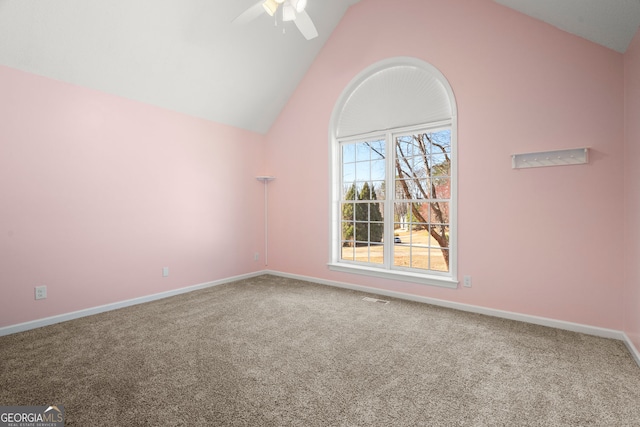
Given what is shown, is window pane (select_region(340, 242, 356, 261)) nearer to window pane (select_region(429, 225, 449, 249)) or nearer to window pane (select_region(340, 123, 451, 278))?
window pane (select_region(340, 123, 451, 278))

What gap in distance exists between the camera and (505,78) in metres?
3.19

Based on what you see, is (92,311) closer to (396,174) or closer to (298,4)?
(298,4)

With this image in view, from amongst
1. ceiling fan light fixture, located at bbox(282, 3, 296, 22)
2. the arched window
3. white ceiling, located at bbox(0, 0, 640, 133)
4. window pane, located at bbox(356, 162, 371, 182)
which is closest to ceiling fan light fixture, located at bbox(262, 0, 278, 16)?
ceiling fan light fixture, located at bbox(282, 3, 296, 22)

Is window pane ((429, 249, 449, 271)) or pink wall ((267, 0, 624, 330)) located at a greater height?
pink wall ((267, 0, 624, 330))

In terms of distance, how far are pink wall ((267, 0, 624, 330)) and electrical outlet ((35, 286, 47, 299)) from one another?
374 cm

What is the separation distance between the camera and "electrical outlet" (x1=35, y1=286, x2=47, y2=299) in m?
3.02

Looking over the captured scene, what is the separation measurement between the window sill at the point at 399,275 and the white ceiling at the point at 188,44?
106 inches

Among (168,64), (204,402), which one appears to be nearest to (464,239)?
(204,402)

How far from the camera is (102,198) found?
136 inches

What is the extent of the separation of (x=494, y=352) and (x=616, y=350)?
40.6 inches

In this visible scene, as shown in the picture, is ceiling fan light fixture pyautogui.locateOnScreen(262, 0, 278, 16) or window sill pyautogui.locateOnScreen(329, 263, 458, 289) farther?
window sill pyautogui.locateOnScreen(329, 263, 458, 289)

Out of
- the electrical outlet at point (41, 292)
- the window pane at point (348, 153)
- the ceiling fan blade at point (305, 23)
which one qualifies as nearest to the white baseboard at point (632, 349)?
the window pane at point (348, 153)

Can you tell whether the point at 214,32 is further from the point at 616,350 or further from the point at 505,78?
the point at 616,350

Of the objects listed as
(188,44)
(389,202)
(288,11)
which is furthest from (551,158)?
(188,44)
